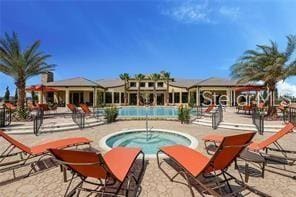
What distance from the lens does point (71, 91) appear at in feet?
113

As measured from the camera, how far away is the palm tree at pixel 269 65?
14930 mm

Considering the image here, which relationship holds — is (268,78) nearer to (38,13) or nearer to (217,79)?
(38,13)

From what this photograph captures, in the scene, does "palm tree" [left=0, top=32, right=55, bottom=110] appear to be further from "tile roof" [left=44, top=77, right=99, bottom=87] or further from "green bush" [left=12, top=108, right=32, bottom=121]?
"tile roof" [left=44, top=77, right=99, bottom=87]

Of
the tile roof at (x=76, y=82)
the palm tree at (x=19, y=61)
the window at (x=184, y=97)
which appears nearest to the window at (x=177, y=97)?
the window at (x=184, y=97)

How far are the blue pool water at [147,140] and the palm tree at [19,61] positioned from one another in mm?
9847

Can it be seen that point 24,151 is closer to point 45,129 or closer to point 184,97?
point 45,129

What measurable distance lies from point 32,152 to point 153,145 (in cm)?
488

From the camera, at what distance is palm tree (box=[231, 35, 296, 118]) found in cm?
1493

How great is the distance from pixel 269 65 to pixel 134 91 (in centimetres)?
2922

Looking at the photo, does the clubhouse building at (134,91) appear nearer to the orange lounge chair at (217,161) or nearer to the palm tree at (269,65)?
the palm tree at (269,65)

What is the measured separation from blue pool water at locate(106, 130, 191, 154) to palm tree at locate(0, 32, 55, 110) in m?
9.85

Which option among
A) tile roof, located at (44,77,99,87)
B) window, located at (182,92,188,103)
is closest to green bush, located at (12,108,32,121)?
tile roof, located at (44,77,99,87)

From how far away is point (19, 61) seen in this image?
49.8 feet

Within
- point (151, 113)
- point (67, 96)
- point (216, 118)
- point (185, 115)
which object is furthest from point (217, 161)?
point (67, 96)
